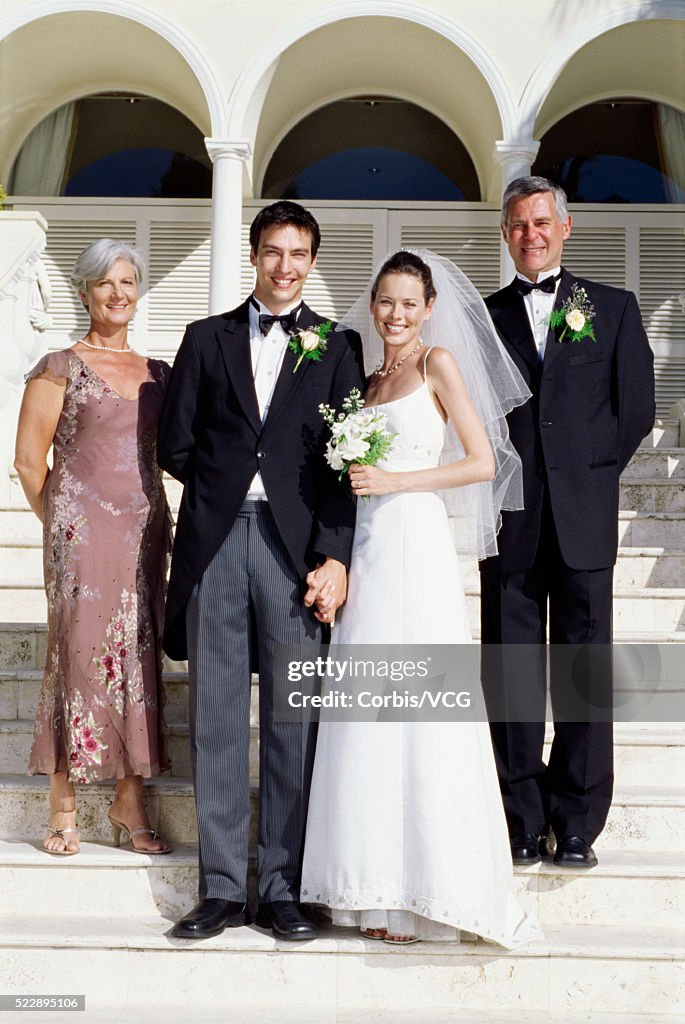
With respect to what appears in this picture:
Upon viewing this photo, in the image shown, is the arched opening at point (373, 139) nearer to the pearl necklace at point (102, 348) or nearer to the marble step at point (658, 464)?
the marble step at point (658, 464)

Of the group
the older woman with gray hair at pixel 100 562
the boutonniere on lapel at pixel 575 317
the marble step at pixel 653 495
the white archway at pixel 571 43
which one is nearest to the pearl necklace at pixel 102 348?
the older woman with gray hair at pixel 100 562

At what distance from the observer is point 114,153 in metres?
9.40

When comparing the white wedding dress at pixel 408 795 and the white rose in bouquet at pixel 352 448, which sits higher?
the white rose in bouquet at pixel 352 448

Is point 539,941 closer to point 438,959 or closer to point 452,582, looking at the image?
point 438,959

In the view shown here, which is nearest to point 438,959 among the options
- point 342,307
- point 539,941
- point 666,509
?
point 539,941

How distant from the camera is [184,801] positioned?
363cm

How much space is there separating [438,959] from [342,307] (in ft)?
21.7

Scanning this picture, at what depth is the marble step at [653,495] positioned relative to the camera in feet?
19.3

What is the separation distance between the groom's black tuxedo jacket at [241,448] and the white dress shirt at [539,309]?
2.13 ft

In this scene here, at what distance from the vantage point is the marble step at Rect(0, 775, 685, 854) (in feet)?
11.9

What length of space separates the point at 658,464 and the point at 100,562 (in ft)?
12.7

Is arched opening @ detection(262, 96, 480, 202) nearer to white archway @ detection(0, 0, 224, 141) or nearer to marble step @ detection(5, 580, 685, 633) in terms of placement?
white archway @ detection(0, 0, 224, 141)

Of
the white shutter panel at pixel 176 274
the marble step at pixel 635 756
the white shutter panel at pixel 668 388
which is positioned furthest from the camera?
the white shutter panel at pixel 176 274

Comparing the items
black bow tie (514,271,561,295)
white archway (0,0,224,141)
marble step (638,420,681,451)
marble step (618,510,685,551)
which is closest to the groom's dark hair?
black bow tie (514,271,561,295)
